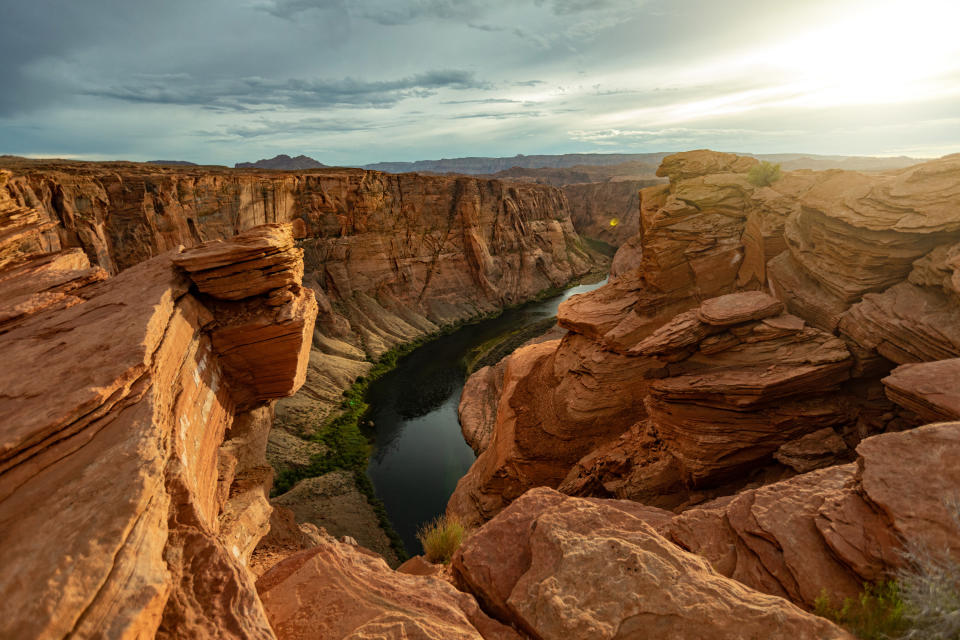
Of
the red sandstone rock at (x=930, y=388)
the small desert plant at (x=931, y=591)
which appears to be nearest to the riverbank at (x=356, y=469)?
the red sandstone rock at (x=930, y=388)

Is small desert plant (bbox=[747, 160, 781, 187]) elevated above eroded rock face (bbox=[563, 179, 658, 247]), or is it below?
above

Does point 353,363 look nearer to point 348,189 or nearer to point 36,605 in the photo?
point 348,189

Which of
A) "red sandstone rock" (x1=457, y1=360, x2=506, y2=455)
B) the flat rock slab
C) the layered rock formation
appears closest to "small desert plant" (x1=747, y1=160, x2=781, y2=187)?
the layered rock formation

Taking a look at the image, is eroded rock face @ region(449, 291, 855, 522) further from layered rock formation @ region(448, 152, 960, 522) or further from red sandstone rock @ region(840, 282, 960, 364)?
red sandstone rock @ region(840, 282, 960, 364)

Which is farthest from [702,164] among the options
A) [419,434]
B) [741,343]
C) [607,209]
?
[607,209]

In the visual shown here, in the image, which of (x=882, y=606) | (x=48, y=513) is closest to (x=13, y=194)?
(x=48, y=513)
